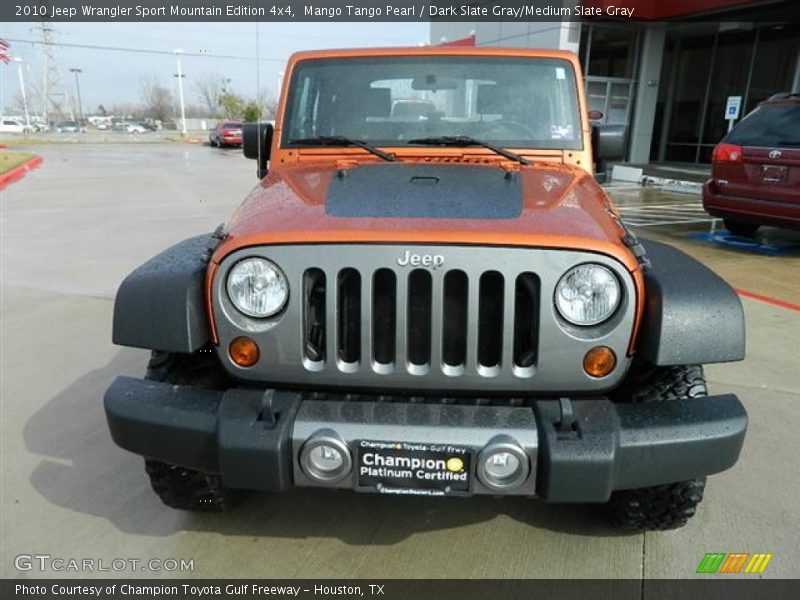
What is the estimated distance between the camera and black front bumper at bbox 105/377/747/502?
6.38ft

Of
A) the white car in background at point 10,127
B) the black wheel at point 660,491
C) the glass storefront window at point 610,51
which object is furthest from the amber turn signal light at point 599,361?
the white car in background at point 10,127

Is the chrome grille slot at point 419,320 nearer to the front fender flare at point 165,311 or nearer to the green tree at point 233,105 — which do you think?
the front fender flare at point 165,311

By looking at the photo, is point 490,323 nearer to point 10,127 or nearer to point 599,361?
point 599,361

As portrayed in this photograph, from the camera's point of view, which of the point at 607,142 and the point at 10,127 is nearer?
the point at 607,142

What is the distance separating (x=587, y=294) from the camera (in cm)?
204

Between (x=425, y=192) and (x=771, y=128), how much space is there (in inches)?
247

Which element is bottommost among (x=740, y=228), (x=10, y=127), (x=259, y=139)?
(x=10, y=127)

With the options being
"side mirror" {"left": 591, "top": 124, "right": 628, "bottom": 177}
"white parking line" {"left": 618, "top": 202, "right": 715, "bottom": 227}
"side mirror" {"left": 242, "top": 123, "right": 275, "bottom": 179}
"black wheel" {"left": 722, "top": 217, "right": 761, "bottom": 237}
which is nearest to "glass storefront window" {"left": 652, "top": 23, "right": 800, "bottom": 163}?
"white parking line" {"left": 618, "top": 202, "right": 715, "bottom": 227}

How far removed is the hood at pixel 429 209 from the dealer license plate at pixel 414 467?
2.11 feet

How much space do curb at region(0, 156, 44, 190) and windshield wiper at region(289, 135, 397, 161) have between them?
544 inches

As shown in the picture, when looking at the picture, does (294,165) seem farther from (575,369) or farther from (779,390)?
(779,390)

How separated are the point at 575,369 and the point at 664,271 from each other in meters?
0.49

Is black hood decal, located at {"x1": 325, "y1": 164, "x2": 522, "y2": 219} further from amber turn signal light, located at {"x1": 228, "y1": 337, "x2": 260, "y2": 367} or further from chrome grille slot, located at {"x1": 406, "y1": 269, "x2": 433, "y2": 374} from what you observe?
amber turn signal light, located at {"x1": 228, "y1": 337, "x2": 260, "y2": 367}
